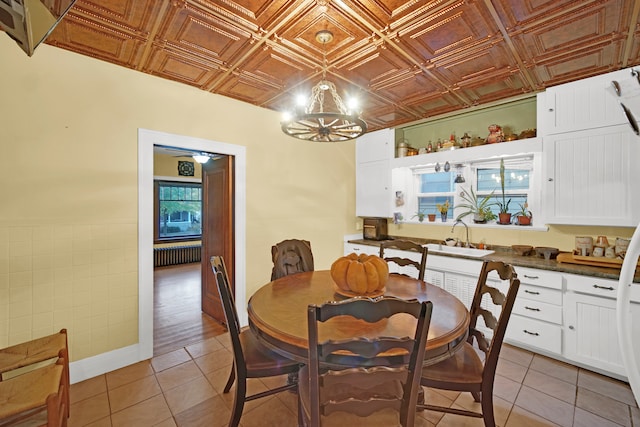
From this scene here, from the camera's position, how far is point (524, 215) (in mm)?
3145

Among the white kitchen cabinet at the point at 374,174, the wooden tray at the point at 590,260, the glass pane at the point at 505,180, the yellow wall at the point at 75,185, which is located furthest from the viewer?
the white kitchen cabinet at the point at 374,174

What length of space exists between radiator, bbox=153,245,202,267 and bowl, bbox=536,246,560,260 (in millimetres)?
6604

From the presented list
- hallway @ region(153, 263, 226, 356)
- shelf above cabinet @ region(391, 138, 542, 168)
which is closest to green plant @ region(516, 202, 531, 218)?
shelf above cabinet @ region(391, 138, 542, 168)

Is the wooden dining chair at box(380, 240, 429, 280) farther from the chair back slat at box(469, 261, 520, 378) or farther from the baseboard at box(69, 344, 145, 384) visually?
the baseboard at box(69, 344, 145, 384)

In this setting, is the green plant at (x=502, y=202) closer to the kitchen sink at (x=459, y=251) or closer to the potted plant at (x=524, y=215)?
the potted plant at (x=524, y=215)

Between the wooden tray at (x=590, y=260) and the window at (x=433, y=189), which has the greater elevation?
the window at (x=433, y=189)

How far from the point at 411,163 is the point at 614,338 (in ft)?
Result: 8.47

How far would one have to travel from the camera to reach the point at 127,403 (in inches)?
76.1

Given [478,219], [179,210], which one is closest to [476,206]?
[478,219]

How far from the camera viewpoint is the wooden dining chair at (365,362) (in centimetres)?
103

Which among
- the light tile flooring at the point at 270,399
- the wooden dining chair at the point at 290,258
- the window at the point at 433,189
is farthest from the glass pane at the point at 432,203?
the wooden dining chair at the point at 290,258

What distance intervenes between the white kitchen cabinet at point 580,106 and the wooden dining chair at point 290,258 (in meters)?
2.64

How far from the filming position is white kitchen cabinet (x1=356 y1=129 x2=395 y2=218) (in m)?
4.07

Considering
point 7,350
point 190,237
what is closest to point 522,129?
point 7,350
